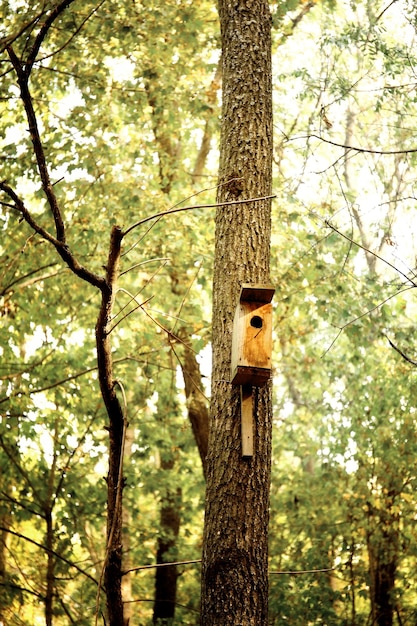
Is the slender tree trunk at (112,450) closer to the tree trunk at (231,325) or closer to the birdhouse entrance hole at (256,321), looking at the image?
the tree trunk at (231,325)

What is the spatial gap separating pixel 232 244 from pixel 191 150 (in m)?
6.03

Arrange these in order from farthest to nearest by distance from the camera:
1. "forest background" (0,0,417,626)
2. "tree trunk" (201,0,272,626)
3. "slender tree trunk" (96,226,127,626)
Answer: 1. "forest background" (0,0,417,626)
2. "tree trunk" (201,0,272,626)
3. "slender tree trunk" (96,226,127,626)

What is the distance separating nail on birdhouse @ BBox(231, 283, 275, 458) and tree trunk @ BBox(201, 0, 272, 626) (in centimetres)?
7

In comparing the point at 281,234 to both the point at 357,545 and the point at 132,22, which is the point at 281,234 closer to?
the point at 132,22

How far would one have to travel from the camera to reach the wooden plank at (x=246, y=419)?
2637 millimetres

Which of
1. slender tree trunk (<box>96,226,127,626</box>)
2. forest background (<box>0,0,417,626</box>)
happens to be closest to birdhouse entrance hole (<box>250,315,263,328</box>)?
slender tree trunk (<box>96,226,127,626</box>)

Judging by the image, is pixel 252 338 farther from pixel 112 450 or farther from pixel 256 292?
pixel 112 450

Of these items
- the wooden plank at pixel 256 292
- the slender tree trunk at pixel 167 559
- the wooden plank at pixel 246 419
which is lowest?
the slender tree trunk at pixel 167 559

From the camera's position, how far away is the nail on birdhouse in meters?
2.64

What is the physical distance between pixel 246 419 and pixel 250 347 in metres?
0.30

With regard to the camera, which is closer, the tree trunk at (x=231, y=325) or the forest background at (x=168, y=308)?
the tree trunk at (x=231, y=325)

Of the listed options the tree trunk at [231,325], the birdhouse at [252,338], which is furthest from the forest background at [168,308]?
the birdhouse at [252,338]

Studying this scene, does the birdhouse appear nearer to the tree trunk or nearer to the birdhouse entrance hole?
the birdhouse entrance hole

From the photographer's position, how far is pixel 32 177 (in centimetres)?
571
